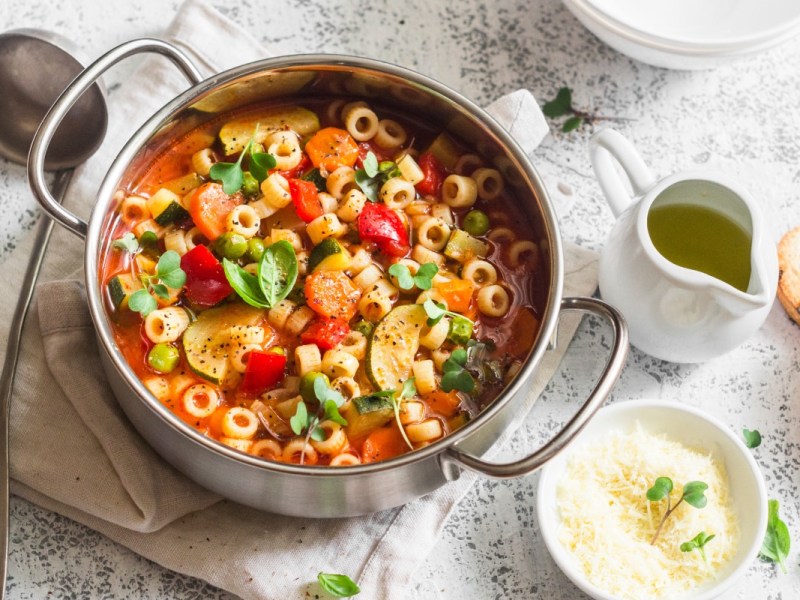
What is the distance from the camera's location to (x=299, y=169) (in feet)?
9.25

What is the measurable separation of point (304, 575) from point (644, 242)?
1.23 m

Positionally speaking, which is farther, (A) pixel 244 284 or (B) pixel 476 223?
(B) pixel 476 223

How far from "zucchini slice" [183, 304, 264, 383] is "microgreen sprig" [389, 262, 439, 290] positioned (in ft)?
1.18

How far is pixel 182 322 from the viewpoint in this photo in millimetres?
2564

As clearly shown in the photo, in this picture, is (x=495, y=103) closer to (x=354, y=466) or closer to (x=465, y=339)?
(x=465, y=339)

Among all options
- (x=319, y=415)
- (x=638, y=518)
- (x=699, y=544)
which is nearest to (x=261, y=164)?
(x=319, y=415)

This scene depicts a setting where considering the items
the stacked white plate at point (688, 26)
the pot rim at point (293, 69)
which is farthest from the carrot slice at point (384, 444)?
the stacked white plate at point (688, 26)

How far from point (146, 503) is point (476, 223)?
113cm

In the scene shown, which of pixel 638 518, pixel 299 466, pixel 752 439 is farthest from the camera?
pixel 752 439

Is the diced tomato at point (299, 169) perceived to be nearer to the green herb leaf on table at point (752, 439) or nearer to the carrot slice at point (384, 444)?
the carrot slice at point (384, 444)

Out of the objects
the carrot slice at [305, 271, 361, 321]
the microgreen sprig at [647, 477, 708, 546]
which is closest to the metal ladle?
the carrot slice at [305, 271, 361, 321]

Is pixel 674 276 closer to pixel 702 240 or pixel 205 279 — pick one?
pixel 702 240

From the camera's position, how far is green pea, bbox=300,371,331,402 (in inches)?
97.2

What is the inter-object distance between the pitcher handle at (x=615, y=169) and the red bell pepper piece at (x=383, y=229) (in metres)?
0.62
